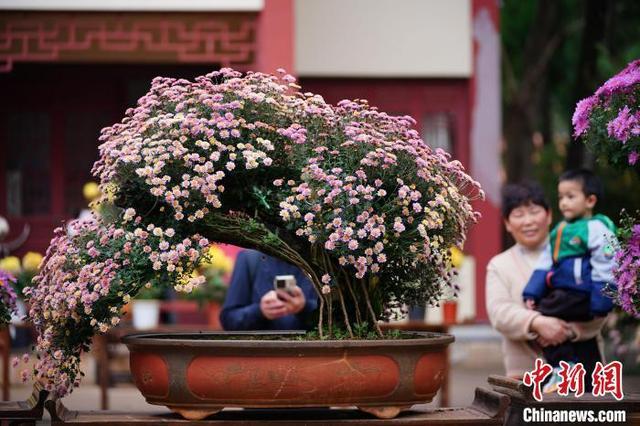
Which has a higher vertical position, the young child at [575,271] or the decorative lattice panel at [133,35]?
the decorative lattice panel at [133,35]

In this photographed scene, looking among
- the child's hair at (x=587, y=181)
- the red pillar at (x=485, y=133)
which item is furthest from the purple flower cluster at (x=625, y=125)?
the red pillar at (x=485, y=133)

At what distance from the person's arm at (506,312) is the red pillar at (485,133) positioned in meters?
7.43

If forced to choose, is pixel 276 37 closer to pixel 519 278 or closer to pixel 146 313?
pixel 146 313

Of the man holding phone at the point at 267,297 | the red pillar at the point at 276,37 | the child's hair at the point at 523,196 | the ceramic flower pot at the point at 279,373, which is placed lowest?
the ceramic flower pot at the point at 279,373

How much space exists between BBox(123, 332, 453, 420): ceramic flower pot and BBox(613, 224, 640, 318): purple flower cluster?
70 centimetres

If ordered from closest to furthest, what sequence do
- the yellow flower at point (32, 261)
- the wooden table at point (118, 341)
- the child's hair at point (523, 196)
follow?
the child's hair at point (523, 196) → the wooden table at point (118, 341) → the yellow flower at point (32, 261)

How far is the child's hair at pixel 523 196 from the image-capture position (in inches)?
220

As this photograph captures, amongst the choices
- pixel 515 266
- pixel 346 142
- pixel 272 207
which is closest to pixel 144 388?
pixel 272 207

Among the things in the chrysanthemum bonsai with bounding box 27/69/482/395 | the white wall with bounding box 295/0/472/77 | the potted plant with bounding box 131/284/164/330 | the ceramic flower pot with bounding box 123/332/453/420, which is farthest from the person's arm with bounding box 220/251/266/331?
the white wall with bounding box 295/0/472/77

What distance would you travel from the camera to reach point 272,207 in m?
3.64

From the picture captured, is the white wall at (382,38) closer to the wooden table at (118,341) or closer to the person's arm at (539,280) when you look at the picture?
the wooden table at (118,341)

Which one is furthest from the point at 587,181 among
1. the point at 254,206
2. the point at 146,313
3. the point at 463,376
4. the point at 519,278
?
the point at 463,376

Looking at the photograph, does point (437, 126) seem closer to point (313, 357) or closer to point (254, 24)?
Answer: point (254, 24)

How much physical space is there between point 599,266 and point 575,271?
0.33 feet
